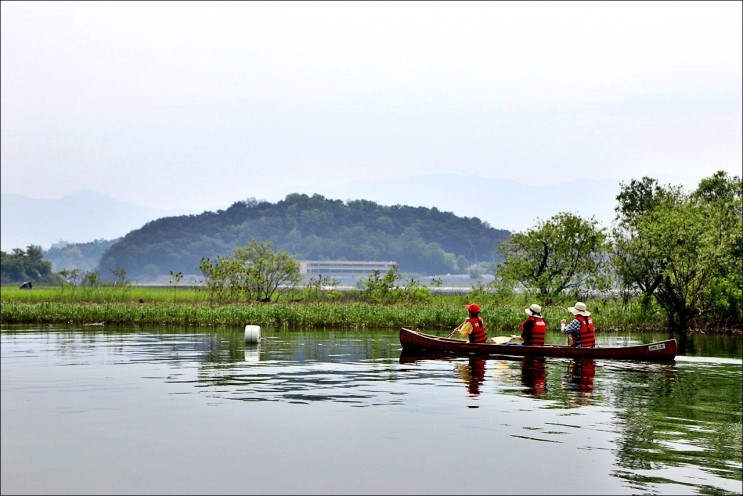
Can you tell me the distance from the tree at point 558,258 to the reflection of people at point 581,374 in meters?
26.1

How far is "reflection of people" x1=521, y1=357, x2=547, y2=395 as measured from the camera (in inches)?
886

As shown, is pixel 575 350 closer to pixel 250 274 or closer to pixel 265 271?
pixel 250 274

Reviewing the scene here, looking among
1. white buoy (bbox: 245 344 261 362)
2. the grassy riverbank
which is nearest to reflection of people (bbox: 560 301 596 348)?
white buoy (bbox: 245 344 261 362)

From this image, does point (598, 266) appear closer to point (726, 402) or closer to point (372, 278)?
point (372, 278)

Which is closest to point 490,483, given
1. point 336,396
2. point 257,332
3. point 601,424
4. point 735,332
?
point 601,424

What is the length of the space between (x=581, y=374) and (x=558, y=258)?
3162 cm

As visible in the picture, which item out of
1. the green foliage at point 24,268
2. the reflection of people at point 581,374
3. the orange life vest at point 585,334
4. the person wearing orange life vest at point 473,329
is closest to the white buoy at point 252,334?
the person wearing orange life vest at point 473,329

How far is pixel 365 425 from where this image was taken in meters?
17.0

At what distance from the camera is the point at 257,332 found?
3356cm

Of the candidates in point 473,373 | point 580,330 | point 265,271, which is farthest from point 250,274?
point 473,373

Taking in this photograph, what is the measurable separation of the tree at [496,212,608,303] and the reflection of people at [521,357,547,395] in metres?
26.1

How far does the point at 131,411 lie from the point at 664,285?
38.1m

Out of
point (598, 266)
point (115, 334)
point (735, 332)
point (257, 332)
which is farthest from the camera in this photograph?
point (598, 266)

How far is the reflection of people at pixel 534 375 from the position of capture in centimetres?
2252
